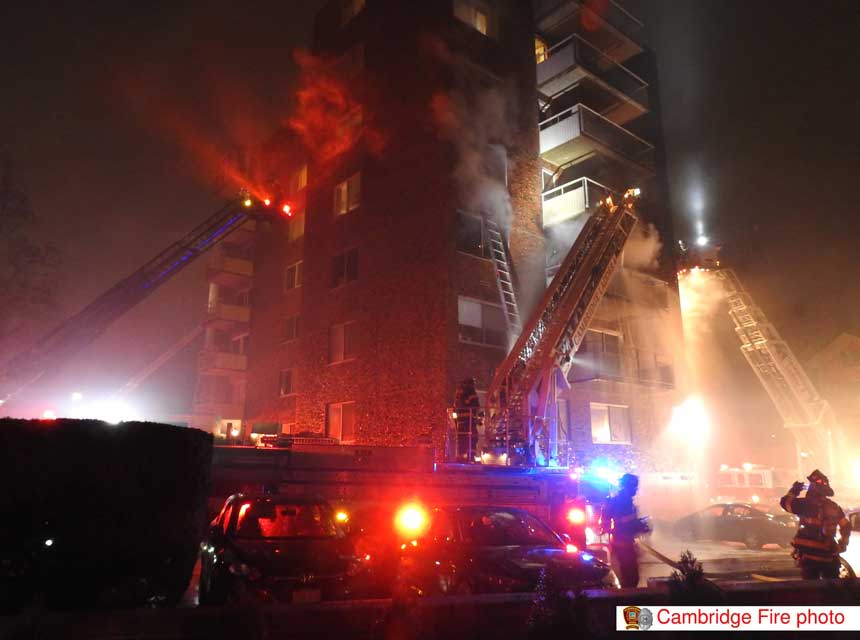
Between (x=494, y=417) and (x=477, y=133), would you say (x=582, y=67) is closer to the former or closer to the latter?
(x=477, y=133)

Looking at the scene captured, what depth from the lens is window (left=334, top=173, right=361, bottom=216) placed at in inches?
803

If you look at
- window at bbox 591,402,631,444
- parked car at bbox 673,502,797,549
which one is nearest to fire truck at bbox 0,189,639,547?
parked car at bbox 673,502,797,549

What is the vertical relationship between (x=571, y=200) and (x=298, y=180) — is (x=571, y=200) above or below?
below

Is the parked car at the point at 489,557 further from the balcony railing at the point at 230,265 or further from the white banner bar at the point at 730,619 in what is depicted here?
the balcony railing at the point at 230,265

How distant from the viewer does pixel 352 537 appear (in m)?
7.74

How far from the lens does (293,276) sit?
2422 cm

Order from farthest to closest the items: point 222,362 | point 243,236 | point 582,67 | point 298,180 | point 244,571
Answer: point 243,236 → point 222,362 → point 298,180 → point 582,67 → point 244,571

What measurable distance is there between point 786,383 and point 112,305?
30124mm

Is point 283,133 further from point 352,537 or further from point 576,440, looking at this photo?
point 352,537

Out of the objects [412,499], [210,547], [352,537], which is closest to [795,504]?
[412,499]

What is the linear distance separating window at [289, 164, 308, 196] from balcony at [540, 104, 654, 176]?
32.2 ft

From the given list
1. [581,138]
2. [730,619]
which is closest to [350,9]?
[581,138]

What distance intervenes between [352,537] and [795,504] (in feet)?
20.1

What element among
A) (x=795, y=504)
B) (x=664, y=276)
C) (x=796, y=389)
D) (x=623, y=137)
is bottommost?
(x=795, y=504)
